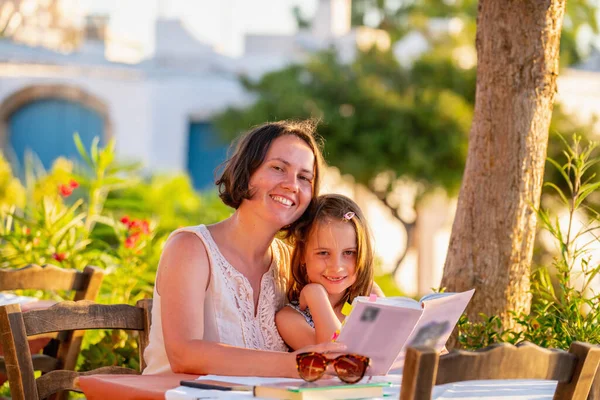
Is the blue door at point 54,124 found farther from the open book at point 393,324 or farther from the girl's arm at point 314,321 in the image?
the open book at point 393,324

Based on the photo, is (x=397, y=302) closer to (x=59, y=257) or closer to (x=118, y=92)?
(x=59, y=257)

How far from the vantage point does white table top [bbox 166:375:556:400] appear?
246 cm

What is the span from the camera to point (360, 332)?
264cm

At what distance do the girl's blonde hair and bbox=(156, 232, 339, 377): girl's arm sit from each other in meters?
0.43

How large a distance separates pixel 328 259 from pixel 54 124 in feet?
52.7

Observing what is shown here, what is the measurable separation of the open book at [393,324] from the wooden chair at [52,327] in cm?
85

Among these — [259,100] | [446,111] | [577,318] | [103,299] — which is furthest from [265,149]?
[259,100]

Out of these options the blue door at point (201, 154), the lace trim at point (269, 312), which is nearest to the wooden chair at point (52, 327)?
the lace trim at point (269, 312)

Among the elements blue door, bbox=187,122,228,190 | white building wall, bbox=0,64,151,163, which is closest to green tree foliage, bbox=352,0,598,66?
blue door, bbox=187,122,228,190

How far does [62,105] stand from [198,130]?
104 inches

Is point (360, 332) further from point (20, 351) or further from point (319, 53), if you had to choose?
point (319, 53)

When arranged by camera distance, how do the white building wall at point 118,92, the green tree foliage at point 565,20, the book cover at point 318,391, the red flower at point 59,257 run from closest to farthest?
the book cover at point 318,391
the red flower at point 59,257
the green tree foliage at point 565,20
the white building wall at point 118,92

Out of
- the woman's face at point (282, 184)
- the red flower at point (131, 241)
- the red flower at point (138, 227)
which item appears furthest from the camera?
the red flower at point (138, 227)

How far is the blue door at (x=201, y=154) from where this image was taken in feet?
62.2
